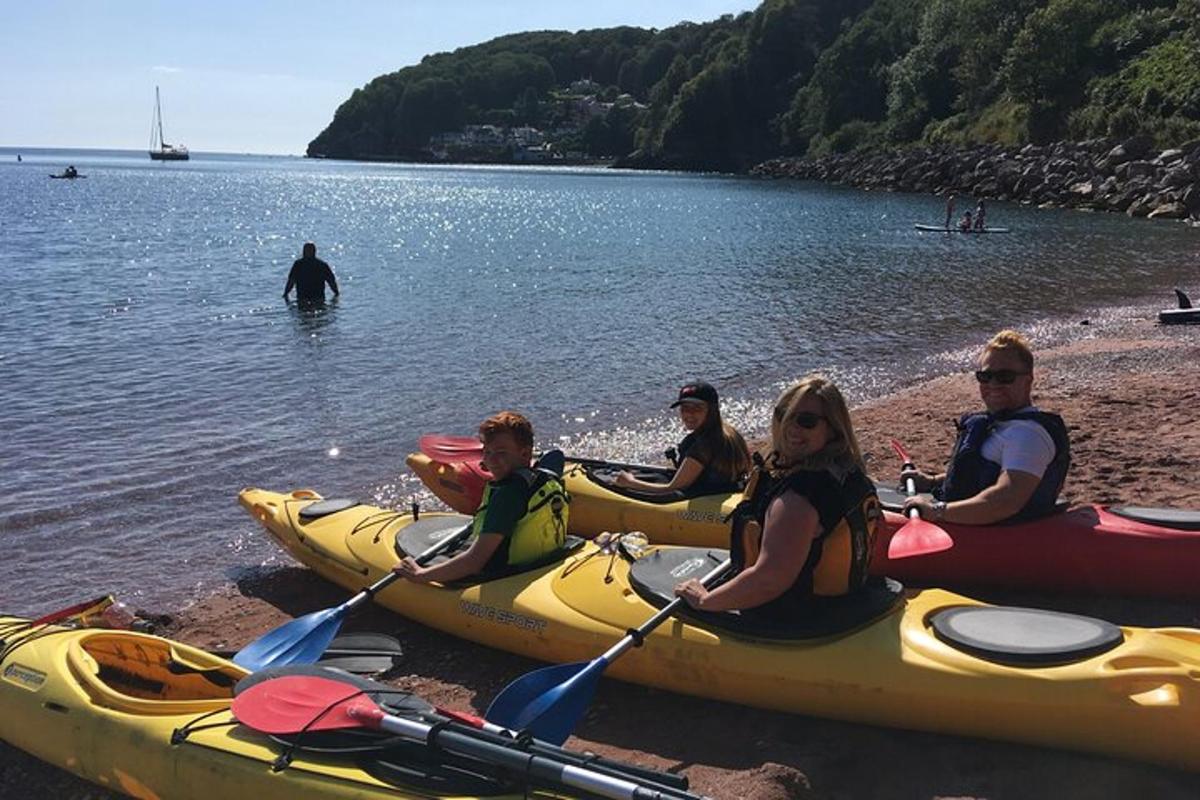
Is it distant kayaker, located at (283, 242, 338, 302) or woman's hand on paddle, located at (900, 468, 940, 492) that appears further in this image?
distant kayaker, located at (283, 242, 338, 302)

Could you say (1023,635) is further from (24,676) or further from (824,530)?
(24,676)

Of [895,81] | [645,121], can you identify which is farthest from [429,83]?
[895,81]

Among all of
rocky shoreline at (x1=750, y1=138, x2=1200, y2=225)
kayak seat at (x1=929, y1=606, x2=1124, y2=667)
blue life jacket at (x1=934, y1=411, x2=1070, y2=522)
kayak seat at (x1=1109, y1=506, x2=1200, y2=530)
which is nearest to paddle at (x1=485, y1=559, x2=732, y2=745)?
kayak seat at (x1=929, y1=606, x2=1124, y2=667)

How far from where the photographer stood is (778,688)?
4.48 meters

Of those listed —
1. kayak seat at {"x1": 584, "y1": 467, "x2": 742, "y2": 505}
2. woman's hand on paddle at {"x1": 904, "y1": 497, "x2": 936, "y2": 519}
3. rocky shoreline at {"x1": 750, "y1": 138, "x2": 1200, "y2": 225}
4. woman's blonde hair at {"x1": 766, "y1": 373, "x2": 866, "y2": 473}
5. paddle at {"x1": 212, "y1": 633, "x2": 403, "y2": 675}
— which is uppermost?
rocky shoreline at {"x1": 750, "y1": 138, "x2": 1200, "y2": 225}

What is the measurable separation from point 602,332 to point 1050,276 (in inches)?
492

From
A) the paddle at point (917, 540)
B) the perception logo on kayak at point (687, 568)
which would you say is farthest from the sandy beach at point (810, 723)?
the paddle at point (917, 540)

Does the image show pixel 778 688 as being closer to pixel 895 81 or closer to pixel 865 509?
pixel 865 509

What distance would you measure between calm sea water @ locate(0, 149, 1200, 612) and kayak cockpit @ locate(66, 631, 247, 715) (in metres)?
2.20

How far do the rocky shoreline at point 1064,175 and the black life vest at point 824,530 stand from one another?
3692 cm

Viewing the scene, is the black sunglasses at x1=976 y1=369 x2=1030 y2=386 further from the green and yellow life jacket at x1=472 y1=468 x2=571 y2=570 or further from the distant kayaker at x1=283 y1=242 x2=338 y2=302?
the distant kayaker at x1=283 y1=242 x2=338 y2=302

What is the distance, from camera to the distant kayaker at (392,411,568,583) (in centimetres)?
516

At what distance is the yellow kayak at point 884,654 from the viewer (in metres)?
3.93

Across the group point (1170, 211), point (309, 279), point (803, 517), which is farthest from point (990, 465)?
point (1170, 211)
